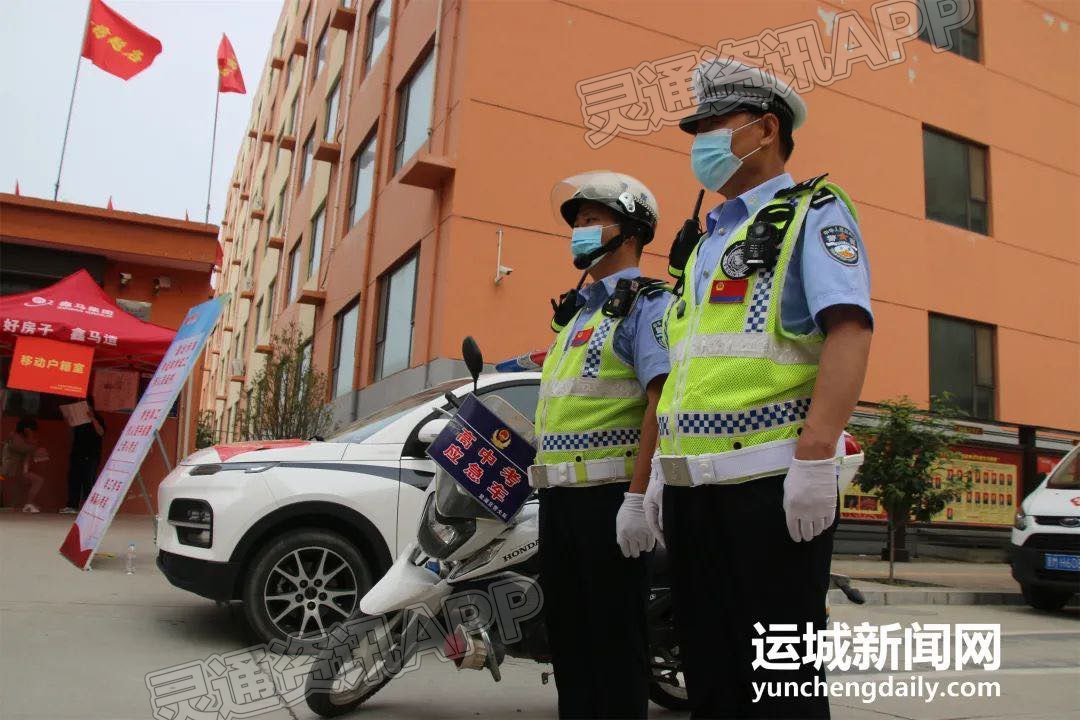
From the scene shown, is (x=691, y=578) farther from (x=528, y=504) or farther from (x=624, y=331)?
(x=528, y=504)

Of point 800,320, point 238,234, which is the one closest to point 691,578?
point 800,320

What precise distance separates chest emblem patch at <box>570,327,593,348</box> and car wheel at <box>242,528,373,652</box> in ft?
9.54

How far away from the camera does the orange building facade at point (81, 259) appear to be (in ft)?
47.9

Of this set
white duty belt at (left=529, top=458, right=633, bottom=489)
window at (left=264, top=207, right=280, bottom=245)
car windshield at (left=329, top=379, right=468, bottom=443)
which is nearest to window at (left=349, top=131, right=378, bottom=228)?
car windshield at (left=329, top=379, right=468, bottom=443)

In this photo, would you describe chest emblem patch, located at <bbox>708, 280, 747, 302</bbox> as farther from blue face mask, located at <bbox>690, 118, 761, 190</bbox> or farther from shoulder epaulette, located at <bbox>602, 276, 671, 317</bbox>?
shoulder epaulette, located at <bbox>602, 276, 671, 317</bbox>

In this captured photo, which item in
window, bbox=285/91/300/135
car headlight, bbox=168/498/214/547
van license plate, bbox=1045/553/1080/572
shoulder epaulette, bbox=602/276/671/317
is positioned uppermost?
window, bbox=285/91/300/135

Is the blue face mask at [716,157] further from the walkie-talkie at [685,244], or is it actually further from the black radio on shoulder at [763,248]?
the black radio on shoulder at [763,248]

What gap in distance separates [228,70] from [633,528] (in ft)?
74.1

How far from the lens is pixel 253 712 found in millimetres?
4258

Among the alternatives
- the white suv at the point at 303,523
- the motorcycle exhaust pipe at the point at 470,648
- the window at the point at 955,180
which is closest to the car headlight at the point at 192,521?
the white suv at the point at 303,523

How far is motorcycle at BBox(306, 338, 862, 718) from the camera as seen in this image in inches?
149

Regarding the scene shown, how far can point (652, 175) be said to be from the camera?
1372 cm

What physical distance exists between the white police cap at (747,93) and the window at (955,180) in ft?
51.0

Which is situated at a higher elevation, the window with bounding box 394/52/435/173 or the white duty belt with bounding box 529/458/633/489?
the window with bounding box 394/52/435/173
